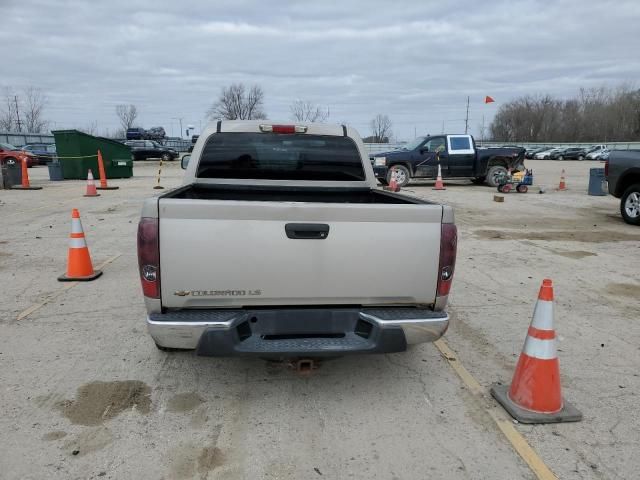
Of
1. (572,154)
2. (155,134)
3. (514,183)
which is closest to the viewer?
(514,183)

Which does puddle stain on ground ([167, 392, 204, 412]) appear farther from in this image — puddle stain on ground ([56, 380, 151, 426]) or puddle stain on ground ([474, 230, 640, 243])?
puddle stain on ground ([474, 230, 640, 243])

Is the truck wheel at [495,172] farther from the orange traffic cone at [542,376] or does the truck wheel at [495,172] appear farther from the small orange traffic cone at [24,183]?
the orange traffic cone at [542,376]

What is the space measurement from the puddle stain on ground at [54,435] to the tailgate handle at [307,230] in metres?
1.85

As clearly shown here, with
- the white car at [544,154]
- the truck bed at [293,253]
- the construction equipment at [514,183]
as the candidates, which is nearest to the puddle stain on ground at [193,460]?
the truck bed at [293,253]

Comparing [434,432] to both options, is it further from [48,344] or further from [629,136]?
[629,136]

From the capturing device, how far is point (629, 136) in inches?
3575

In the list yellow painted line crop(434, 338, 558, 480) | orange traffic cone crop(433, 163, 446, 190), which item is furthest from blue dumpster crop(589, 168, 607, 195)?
yellow painted line crop(434, 338, 558, 480)

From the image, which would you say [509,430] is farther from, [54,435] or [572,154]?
[572,154]

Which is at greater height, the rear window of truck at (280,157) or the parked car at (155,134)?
the parked car at (155,134)

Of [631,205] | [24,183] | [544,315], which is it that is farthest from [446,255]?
[24,183]

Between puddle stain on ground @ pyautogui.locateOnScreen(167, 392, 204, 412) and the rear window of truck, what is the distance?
2167 millimetres

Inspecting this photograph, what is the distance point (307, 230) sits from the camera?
3043mm

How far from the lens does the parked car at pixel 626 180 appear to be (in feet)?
33.6

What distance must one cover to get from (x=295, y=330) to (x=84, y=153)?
20.1m
